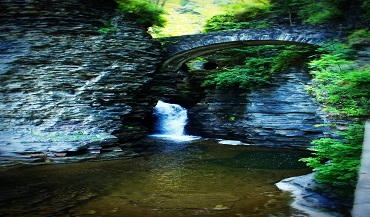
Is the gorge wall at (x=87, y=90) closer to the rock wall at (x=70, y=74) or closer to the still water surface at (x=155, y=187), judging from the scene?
the rock wall at (x=70, y=74)

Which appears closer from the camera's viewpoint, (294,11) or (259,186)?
(259,186)

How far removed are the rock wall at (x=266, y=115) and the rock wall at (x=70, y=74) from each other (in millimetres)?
4107

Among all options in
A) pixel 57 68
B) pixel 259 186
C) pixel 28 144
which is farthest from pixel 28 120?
pixel 259 186

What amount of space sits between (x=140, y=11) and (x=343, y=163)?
39.6 feet

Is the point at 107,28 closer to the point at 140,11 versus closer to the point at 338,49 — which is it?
the point at 140,11

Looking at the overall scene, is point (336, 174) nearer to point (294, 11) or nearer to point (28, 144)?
point (28, 144)

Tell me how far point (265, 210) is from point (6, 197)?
534cm

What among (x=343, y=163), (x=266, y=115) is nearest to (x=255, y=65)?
(x=266, y=115)

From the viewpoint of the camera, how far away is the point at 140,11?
14469 mm

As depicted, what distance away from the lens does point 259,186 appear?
6.91m

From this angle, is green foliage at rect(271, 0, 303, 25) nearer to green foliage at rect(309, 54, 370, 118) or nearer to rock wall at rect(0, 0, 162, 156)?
green foliage at rect(309, 54, 370, 118)

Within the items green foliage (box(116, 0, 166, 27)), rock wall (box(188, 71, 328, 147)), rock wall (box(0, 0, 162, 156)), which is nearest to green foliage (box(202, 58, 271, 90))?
rock wall (box(188, 71, 328, 147))

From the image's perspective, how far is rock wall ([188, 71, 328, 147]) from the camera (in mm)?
13273

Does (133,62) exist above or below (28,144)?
above
